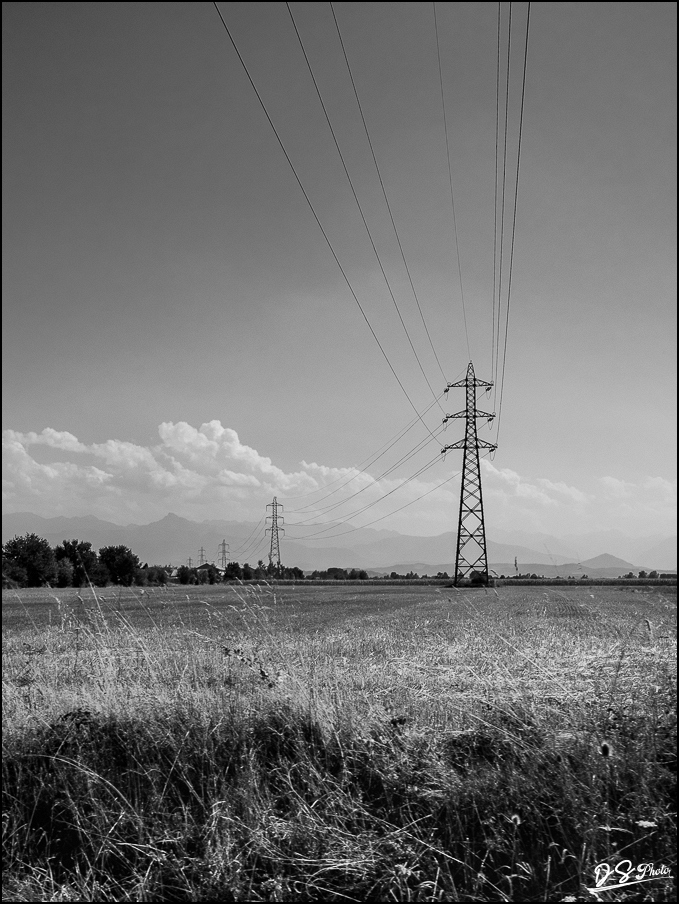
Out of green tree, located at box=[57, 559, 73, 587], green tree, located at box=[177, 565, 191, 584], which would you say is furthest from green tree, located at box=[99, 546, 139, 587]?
green tree, located at box=[57, 559, 73, 587]

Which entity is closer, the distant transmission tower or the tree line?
the tree line

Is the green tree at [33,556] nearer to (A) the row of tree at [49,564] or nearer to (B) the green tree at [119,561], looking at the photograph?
(A) the row of tree at [49,564]

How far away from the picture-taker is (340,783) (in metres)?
7.00

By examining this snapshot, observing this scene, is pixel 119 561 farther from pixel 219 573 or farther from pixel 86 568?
pixel 86 568

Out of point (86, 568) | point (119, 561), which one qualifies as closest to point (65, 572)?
point (119, 561)

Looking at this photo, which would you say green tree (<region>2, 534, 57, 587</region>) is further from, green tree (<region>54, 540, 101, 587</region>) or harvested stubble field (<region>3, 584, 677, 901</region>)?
harvested stubble field (<region>3, 584, 677, 901</region>)

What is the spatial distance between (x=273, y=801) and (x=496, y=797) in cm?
233

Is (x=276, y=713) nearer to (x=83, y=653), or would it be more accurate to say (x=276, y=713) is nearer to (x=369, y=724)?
(x=369, y=724)

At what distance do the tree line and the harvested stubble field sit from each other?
104ft

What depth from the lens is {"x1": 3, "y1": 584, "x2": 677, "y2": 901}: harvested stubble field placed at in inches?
241

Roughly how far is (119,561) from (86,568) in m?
33.4

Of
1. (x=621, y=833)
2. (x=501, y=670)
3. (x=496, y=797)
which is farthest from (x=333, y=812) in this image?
(x=501, y=670)

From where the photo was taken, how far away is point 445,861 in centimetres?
623

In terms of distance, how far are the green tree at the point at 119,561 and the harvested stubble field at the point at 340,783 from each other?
62936 millimetres
